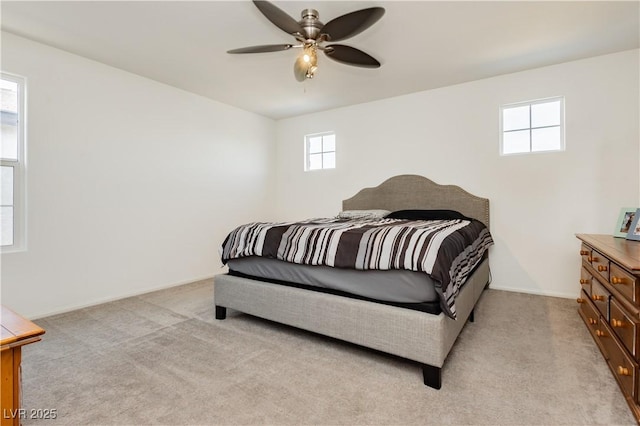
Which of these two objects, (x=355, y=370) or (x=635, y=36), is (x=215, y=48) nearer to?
(x=355, y=370)

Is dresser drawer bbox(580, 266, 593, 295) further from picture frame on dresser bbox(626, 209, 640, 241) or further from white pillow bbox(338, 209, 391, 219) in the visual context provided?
white pillow bbox(338, 209, 391, 219)

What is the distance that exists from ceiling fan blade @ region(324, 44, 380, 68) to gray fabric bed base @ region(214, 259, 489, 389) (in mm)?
1767

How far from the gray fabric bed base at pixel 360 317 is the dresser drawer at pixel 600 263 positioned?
30.1 inches

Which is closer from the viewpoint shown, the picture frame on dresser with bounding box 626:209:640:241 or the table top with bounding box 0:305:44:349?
the table top with bounding box 0:305:44:349

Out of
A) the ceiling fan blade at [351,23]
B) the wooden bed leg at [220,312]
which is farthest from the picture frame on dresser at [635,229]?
the wooden bed leg at [220,312]

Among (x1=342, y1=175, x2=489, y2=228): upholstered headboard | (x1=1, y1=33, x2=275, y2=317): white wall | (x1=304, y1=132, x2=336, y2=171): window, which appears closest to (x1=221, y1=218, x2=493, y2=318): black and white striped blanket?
(x1=342, y1=175, x2=489, y2=228): upholstered headboard

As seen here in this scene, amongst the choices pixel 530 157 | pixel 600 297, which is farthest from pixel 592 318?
pixel 530 157

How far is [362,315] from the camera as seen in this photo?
1876 millimetres

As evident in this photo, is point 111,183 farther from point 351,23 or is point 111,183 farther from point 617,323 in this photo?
point 617,323

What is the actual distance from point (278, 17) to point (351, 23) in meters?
0.46

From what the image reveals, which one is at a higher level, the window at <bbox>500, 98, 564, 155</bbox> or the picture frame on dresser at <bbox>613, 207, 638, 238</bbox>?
the window at <bbox>500, 98, 564, 155</bbox>

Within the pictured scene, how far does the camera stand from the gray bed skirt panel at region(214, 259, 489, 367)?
A: 166 cm

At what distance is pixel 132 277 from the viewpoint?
11.1 ft

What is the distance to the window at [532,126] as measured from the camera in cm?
332
